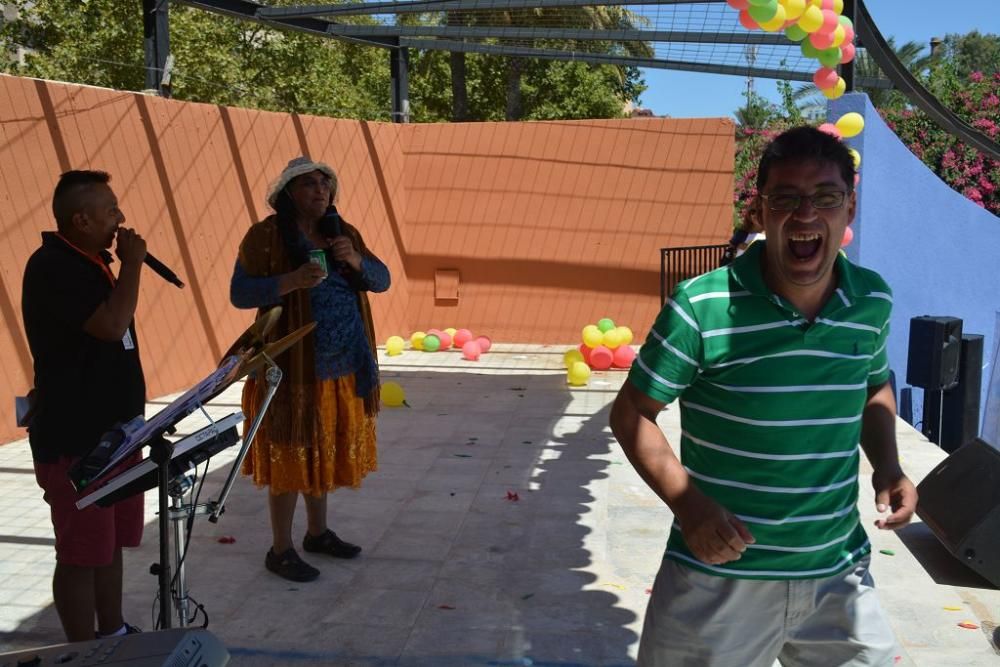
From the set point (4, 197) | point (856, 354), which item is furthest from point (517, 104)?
point (856, 354)

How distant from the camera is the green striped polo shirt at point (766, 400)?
1991 mm

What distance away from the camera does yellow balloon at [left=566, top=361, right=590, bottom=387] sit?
8.70m

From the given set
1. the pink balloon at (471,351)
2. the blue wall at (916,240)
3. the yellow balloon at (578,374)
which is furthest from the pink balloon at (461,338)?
the blue wall at (916,240)

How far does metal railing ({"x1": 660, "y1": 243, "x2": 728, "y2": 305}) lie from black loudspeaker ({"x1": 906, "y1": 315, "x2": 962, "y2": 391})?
12.5ft

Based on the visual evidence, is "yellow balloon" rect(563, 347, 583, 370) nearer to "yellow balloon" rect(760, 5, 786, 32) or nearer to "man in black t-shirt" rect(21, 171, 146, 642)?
"yellow balloon" rect(760, 5, 786, 32)

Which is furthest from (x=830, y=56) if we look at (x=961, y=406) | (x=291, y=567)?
(x=291, y=567)

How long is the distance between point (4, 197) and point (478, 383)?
13.4 ft

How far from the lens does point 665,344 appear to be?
6.52ft

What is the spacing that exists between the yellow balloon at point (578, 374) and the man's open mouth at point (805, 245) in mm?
6659

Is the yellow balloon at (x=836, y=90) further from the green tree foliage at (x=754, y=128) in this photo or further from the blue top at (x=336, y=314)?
the green tree foliage at (x=754, y=128)

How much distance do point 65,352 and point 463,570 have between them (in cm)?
199

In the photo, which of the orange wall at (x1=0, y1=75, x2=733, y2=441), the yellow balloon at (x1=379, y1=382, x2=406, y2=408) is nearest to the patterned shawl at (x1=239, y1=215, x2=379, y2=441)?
the yellow balloon at (x1=379, y1=382, x2=406, y2=408)

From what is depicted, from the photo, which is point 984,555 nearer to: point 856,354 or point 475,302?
point 856,354

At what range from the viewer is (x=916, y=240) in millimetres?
8484
